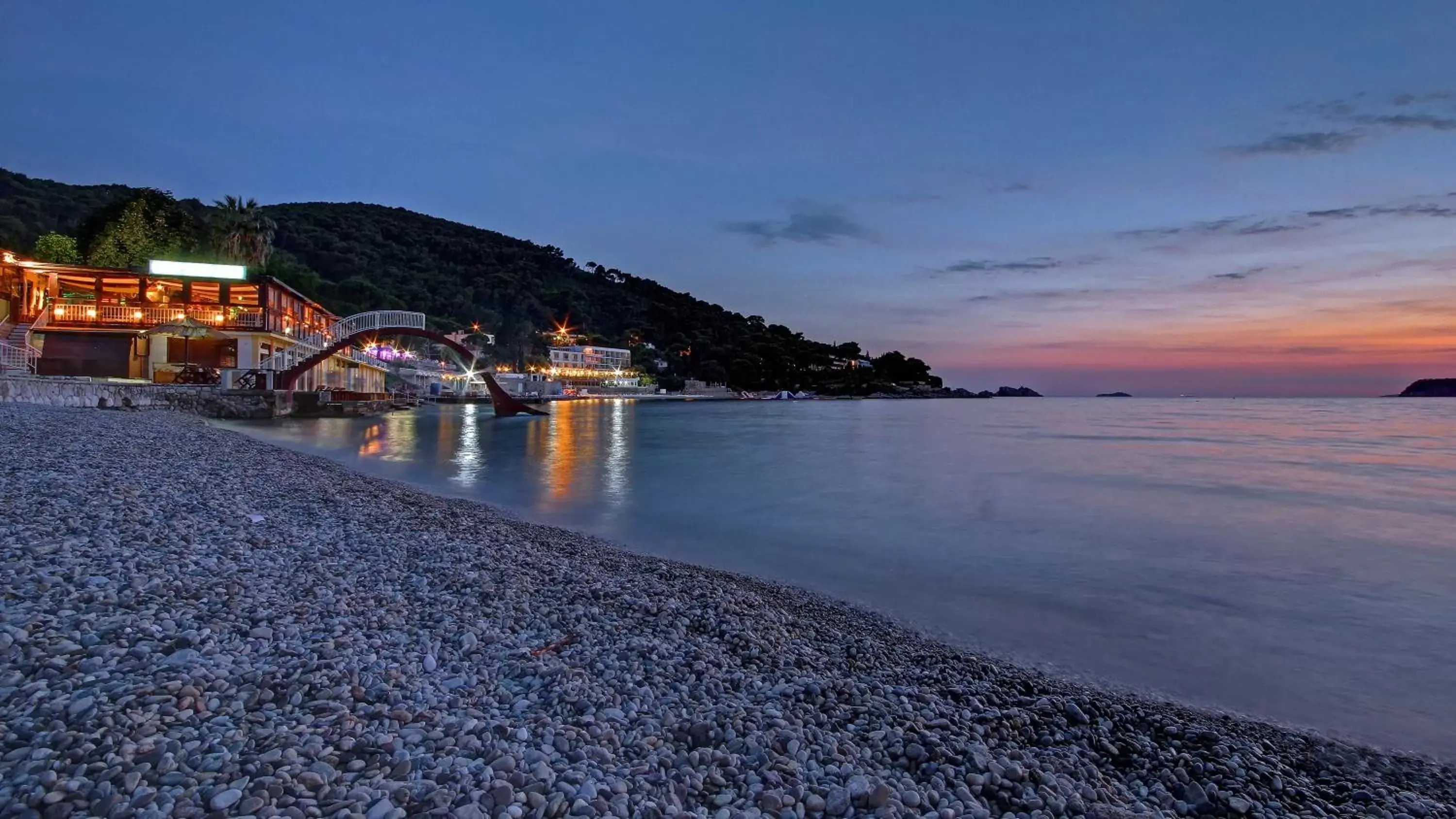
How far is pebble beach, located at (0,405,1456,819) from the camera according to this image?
3084 millimetres

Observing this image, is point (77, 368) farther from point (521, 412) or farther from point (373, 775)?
point (373, 775)

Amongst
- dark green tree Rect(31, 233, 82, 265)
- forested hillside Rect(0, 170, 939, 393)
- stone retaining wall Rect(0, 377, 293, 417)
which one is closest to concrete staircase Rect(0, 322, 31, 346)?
stone retaining wall Rect(0, 377, 293, 417)

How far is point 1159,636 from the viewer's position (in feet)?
25.4

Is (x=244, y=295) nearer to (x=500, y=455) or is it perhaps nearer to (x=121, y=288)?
(x=121, y=288)

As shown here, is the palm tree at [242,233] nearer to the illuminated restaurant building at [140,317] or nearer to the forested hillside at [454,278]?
the forested hillside at [454,278]

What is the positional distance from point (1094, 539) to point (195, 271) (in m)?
46.8

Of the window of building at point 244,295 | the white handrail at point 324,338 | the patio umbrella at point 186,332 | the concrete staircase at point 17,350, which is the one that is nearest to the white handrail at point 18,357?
the concrete staircase at point 17,350

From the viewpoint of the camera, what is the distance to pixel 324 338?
160 ft

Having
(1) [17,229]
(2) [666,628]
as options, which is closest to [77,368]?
(2) [666,628]

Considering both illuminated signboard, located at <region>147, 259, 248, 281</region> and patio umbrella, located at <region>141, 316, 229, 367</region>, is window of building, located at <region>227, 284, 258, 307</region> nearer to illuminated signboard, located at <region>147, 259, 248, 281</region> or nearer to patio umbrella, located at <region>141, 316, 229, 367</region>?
illuminated signboard, located at <region>147, 259, 248, 281</region>

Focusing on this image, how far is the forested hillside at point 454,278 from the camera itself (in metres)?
79.0

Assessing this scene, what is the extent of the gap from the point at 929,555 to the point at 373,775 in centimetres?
994

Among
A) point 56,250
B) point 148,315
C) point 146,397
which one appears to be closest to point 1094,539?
point 146,397

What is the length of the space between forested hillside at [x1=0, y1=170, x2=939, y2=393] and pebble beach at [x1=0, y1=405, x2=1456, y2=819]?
201ft
